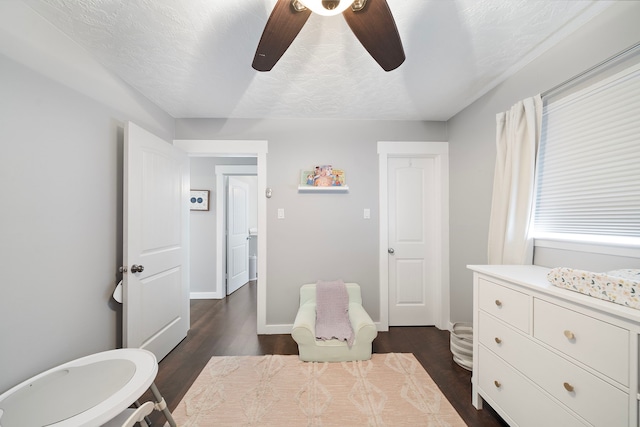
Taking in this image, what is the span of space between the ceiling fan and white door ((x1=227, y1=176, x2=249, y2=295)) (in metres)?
2.91

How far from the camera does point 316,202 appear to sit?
97.3 inches

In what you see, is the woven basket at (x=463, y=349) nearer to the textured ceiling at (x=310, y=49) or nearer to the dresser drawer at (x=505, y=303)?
the dresser drawer at (x=505, y=303)

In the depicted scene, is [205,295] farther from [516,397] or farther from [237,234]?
[516,397]

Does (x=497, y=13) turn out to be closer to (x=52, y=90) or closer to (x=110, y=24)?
(x=110, y=24)

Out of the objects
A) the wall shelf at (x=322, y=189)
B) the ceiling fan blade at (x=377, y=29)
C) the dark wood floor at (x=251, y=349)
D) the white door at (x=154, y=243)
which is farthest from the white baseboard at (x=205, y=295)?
the ceiling fan blade at (x=377, y=29)

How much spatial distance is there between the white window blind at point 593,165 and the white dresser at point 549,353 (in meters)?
0.34

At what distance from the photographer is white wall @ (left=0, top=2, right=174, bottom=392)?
1.08 metres

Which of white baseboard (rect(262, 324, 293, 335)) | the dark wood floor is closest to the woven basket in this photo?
the dark wood floor

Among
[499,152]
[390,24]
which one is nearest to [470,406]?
[499,152]

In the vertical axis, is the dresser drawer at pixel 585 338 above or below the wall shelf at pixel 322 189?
below

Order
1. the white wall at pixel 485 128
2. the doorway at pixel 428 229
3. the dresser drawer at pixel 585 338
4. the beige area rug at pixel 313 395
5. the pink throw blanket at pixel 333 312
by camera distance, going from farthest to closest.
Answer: the doorway at pixel 428 229, the pink throw blanket at pixel 333 312, the beige area rug at pixel 313 395, the white wall at pixel 485 128, the dresser drawer at pixel 585 338

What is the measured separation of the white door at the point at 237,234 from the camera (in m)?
3.66

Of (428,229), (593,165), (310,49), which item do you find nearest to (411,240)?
(428,229)

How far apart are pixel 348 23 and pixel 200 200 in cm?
324
